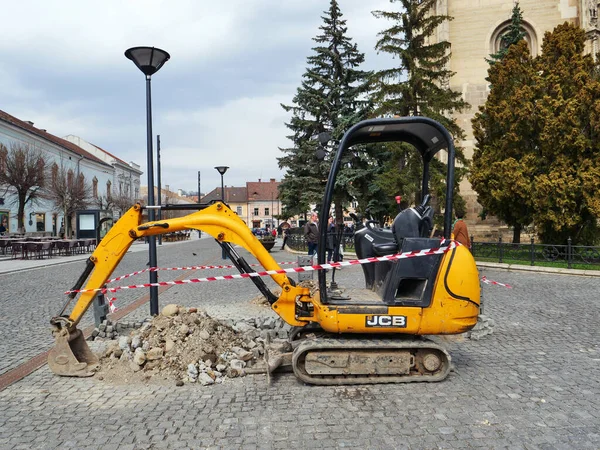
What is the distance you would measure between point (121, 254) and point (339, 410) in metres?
3.03

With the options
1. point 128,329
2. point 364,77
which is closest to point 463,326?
point 128,329

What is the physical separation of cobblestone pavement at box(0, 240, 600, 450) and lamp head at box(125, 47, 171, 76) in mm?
4572

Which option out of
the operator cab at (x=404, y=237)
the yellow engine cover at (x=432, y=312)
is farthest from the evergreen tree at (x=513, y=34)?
the yellow engine cover at (x=432, y=312)

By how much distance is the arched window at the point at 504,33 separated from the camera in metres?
28.0

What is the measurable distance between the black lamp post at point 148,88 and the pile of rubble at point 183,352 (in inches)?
65.3

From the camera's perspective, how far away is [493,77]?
1891cm

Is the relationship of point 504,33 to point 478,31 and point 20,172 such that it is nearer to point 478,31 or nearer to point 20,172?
point 478,31

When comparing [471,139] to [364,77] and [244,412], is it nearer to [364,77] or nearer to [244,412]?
[364,77]

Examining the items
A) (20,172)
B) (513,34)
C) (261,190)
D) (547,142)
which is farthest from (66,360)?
(261,190)

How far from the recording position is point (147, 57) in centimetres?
748

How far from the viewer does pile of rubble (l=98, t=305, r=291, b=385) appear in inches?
201

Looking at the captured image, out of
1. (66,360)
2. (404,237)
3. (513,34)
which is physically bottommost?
(66,360)

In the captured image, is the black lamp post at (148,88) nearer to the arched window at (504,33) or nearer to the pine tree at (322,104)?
the pine tree at (322,104)

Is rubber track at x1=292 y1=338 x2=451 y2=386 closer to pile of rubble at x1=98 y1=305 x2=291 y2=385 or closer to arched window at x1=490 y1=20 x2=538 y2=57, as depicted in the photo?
pile of rubble at x1=98 y1=305 x2=291 y2=385
